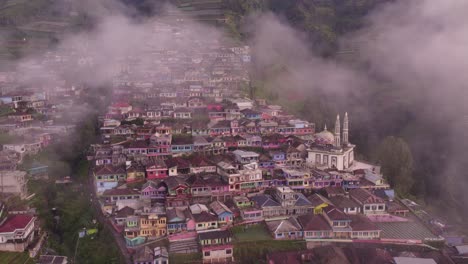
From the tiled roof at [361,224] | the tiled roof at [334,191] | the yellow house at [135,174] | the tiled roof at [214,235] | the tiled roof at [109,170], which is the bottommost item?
the tiled roof at [361,224]

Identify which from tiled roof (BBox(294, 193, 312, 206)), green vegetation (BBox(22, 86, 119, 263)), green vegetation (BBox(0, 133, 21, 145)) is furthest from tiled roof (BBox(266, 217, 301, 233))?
green vegetation (BBox(0, 133, 21, 145))

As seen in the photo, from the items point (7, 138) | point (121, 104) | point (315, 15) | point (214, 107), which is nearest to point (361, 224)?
point (214, 107)

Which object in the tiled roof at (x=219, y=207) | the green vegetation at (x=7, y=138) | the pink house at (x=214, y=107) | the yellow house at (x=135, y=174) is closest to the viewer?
the tiled roof at (x=219, y=207)

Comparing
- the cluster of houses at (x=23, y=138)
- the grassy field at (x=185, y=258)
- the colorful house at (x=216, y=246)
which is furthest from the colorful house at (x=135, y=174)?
the grassy field at (x=185, y=258)

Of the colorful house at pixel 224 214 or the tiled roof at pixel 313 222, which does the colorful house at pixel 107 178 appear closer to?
the colorful house at pixel 224 214

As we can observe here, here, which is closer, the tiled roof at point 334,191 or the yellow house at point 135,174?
the tiled roof at point 334,191

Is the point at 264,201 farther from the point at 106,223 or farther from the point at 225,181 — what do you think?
the point at 106,223

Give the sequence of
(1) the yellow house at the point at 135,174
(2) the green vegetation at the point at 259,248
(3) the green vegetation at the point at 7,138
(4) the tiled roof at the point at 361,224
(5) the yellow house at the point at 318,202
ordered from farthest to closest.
Result: (3) the green vegetation at the point at 7,138, (1) the yellow house at the point at 135,174, (5) the yellow house at the point at 318,202, (4) the tiled roof at the point at 361,224, (2) the green vegetation at the point at 259,248
